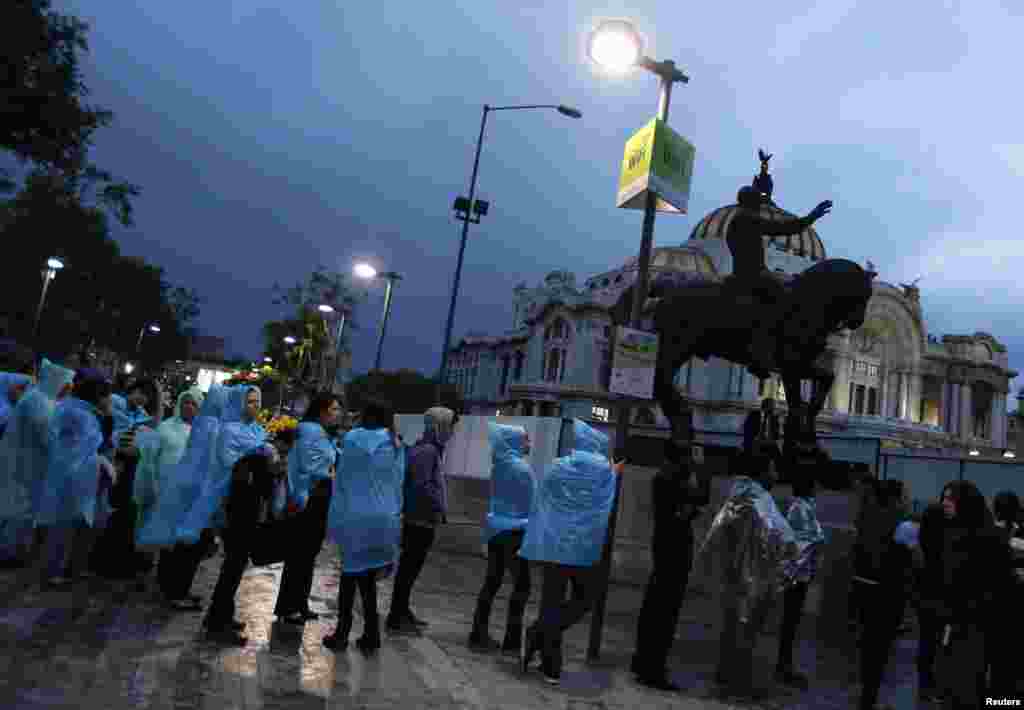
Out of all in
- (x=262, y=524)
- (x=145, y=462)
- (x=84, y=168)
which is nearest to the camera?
(x=262, y=524)

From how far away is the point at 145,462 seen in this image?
22.0ft

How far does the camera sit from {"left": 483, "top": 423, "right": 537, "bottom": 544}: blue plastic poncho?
→ 5.97 metres

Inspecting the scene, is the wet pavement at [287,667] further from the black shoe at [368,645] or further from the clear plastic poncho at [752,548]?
the clear plastic poncho at [752,548]

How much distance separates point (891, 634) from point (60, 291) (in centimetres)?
5096

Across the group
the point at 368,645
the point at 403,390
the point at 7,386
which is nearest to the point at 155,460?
the point at 7,386

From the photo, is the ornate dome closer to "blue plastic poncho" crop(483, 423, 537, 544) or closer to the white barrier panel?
the white barrier panel

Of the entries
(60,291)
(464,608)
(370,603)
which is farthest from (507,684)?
(60,291)

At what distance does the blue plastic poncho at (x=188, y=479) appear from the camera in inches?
224

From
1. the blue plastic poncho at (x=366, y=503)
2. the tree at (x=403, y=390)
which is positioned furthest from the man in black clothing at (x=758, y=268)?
the tree at (x=403, y=390)

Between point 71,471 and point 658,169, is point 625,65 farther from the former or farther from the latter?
point 71,471

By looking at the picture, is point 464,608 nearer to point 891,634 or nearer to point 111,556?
point 111,556

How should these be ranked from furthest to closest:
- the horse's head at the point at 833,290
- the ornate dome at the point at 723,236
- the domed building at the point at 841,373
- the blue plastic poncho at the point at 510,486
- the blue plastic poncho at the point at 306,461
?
the ornate dome at the point at 723,236 → the domed building at the point at 841,373 → the horse's head at the point at 833,290 → the blue plastic poncho at the point at 510,486 → the blue plastic poncho at the point at 306,461

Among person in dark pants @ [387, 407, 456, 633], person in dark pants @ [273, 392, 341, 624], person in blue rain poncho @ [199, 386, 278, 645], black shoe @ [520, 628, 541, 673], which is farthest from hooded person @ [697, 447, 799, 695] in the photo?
person in blue rain poncho @ [199, 386, 278, 645]

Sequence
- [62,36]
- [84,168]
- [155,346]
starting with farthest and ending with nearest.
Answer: [155,346] < [84,168] < [62,36]
